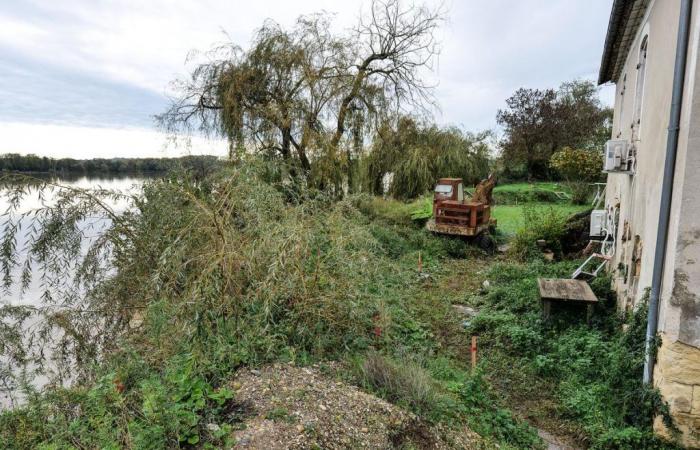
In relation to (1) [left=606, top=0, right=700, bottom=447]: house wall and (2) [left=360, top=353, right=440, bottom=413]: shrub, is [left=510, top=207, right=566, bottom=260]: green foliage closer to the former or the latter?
(1) [left=606, top=0, right=700, bottom=447]: house wall

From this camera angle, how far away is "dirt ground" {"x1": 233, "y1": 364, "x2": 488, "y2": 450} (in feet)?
8.82

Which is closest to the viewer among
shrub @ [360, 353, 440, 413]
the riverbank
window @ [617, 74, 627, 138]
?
the riverbank

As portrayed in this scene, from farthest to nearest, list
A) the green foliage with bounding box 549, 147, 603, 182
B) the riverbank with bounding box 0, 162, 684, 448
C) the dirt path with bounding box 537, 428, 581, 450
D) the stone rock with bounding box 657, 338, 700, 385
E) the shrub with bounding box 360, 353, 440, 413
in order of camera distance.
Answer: the green foliage with bounding box 549, 147, 603, 182, the dirt path with bounding box 537, 428, 581, 450, the shrub with bounding box 360, 353, 440, 413, the stone rock with bounding box 657, 338, 700, 385, the riverbank with bounding box 0, 162, 684, 448

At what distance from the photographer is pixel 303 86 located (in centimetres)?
1022

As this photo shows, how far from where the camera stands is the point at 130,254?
417 cm

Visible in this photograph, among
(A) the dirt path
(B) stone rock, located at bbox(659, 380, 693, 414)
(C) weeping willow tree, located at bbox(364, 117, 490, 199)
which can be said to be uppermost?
(C) weeping willow tree, located at bbox(364, 117, 490, 199)

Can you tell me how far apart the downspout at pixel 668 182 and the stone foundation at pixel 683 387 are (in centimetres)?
24

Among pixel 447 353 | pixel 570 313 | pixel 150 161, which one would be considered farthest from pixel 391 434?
pixel 150 161

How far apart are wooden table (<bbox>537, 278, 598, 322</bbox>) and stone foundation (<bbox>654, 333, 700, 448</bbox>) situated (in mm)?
2350

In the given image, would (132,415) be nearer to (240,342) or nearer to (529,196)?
(240,342)

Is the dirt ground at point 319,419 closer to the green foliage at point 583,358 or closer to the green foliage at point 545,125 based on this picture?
the green foliage at point 583,358

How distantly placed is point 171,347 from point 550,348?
4.59 meters

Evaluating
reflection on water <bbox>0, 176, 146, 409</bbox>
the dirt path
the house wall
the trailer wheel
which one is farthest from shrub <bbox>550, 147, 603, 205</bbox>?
reflection on water <bbox>0, 176, 146, 409</bbox>

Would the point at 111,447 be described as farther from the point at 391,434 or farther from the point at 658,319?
the point at 658,319
